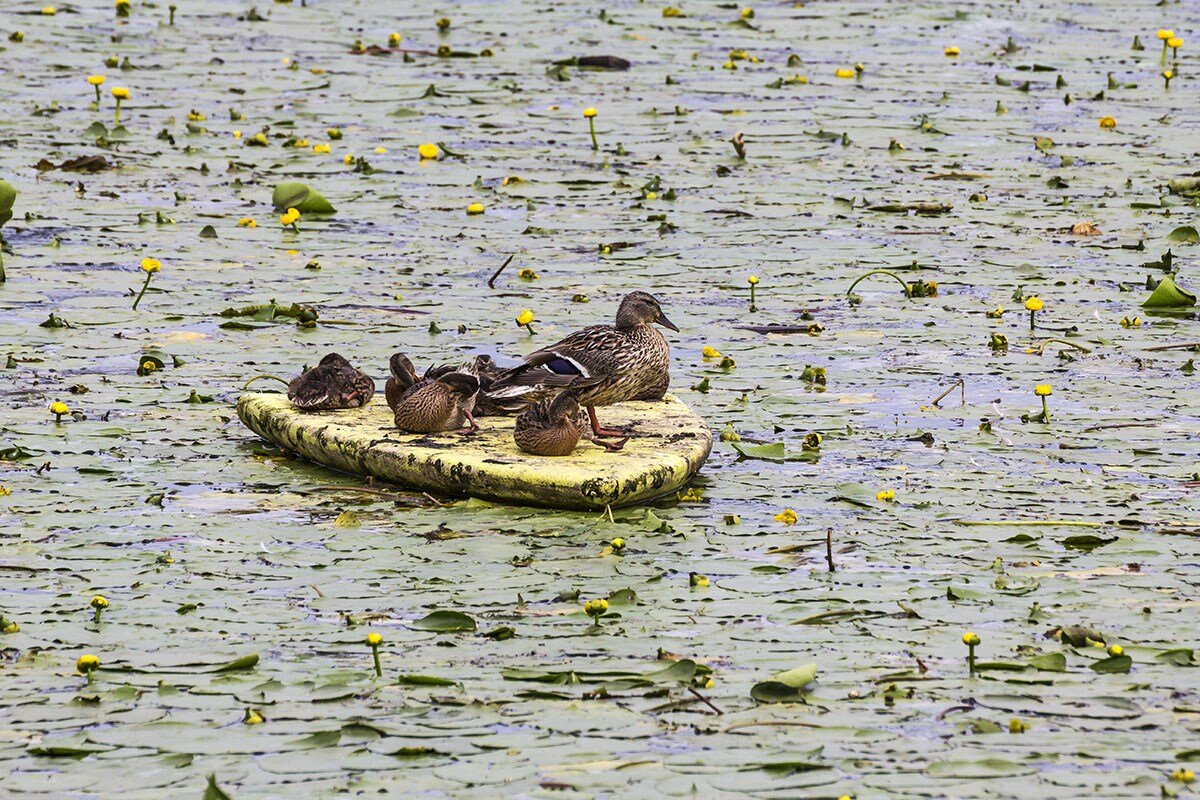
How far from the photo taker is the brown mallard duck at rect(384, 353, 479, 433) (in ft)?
24.2

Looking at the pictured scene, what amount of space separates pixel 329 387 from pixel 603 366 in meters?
1.11

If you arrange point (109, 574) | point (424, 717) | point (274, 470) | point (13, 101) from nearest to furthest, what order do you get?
point (424, 717) < point (109, 574) < point (274, 470) < point (13, 101)

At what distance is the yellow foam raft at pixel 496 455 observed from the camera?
6961 mm

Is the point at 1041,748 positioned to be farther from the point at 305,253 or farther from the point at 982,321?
the point at 305,253

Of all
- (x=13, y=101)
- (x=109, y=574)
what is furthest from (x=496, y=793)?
(x=13, y=101)

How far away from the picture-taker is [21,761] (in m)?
4.98

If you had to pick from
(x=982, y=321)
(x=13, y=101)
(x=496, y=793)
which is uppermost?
(x=13, y=101)

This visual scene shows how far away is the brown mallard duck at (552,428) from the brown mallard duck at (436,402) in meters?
0.29

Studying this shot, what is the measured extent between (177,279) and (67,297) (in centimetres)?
63

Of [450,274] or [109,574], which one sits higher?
[450,274]

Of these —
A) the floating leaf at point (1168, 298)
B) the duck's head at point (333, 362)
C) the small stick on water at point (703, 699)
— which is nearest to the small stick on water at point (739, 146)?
the floating leaf at point (1168, 298)

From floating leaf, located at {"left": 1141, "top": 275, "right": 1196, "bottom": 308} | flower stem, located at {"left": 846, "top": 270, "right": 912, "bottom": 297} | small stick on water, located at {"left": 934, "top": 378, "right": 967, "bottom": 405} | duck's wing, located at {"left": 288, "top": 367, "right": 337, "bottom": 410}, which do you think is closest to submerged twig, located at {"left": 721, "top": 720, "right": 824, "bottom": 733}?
duck's wing, located at {"left": 288, "top": 367, "right": 337, "bottom": 410}

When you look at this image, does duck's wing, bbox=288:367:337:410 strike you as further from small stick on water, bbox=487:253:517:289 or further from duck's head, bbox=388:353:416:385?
small stick on water, bbox=487:253:517:289

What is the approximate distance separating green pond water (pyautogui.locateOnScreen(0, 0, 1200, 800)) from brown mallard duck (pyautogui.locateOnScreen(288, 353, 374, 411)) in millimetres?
257
